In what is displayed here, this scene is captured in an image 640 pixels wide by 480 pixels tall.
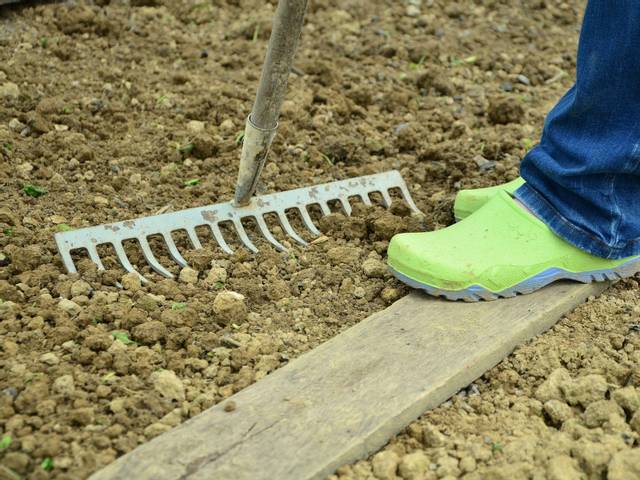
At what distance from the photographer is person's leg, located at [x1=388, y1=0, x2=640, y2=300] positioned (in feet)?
6.37

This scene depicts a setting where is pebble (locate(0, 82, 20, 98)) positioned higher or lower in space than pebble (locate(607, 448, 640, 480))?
lower

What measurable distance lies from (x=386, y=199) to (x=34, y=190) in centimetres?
107

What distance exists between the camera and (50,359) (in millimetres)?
→ 1840

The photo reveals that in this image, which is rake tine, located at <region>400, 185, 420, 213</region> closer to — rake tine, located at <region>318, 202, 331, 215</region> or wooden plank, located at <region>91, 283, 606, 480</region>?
rake tine, located at <region>318, 202, 331, 215</region>

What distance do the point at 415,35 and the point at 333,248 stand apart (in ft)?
5.47

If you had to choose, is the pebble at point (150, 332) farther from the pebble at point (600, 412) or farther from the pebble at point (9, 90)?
the pebble at point (9, 90)

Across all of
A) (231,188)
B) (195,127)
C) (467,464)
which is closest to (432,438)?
(467,464)

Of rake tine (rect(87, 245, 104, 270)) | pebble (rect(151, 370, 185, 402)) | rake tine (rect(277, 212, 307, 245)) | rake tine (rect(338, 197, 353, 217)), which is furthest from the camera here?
rake tine (rect(338, 197, 353, 217))

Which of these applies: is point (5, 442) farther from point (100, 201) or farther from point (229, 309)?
point (100, 201)

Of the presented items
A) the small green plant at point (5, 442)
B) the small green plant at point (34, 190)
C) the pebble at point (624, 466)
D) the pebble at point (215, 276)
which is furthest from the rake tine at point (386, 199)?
the small green plant at point (5, 442)

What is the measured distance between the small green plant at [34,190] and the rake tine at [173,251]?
1.43ft

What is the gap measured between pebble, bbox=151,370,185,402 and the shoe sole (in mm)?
665

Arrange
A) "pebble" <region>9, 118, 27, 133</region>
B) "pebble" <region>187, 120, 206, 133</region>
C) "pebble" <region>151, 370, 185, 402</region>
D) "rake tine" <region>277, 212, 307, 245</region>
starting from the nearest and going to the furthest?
"pebble" <region>151, 370, 185, 402</region> < "rake tine" <region>277, 212, 307, 245</region> < "pebble" <region>9, 118, 27, 133</region> < "pebble" <region>187, 120, 206, 133</region>

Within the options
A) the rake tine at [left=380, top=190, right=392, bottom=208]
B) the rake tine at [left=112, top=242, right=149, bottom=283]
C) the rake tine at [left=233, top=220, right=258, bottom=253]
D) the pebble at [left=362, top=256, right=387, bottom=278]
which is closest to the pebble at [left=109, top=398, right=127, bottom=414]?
the rake tine at [left=112, top=242, right=149, bottom=283]
